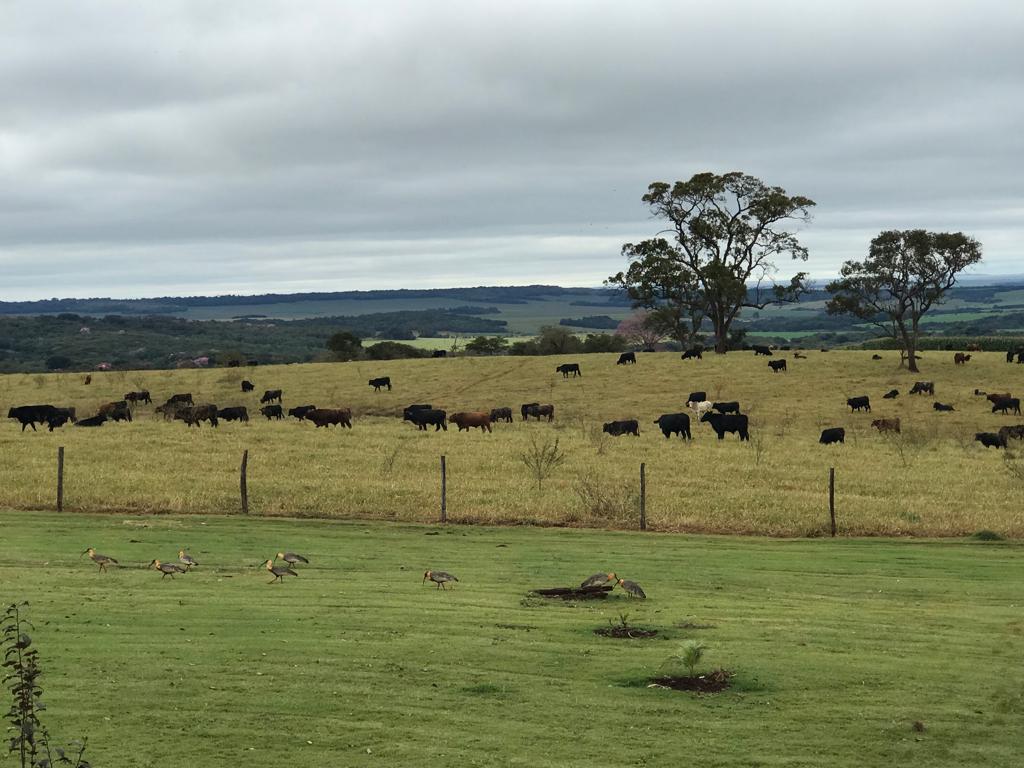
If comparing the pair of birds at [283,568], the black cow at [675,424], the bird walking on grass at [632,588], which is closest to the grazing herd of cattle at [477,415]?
the black cow at [675,424]

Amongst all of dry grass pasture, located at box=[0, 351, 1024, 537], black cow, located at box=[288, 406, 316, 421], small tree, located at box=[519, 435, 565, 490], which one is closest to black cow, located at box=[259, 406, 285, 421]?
dry grass pasture, located at box=[0, 351, 1024, 537]

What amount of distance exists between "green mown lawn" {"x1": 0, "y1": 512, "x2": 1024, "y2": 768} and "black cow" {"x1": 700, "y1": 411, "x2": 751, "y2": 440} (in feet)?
95.1

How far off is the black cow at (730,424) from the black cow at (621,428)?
365 centimetres

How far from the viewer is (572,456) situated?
126ft

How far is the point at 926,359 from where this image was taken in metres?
78.7

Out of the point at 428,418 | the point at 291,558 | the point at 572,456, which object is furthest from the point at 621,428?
the point at 291,558

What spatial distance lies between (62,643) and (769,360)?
69842 millimetres

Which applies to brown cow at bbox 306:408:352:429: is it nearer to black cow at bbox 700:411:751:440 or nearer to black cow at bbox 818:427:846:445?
black cow at bbox 700:411:751:440

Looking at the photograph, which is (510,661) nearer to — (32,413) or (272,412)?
(32,413)

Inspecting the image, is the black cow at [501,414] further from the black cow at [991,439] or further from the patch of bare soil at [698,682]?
the patch of bare soil at [698,682]

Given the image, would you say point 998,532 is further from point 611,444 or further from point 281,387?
point 281,387

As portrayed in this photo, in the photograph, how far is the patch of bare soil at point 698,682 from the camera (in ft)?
38.5

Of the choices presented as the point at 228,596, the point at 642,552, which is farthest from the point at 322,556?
the point at 642,552

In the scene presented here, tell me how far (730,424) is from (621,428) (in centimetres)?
502
